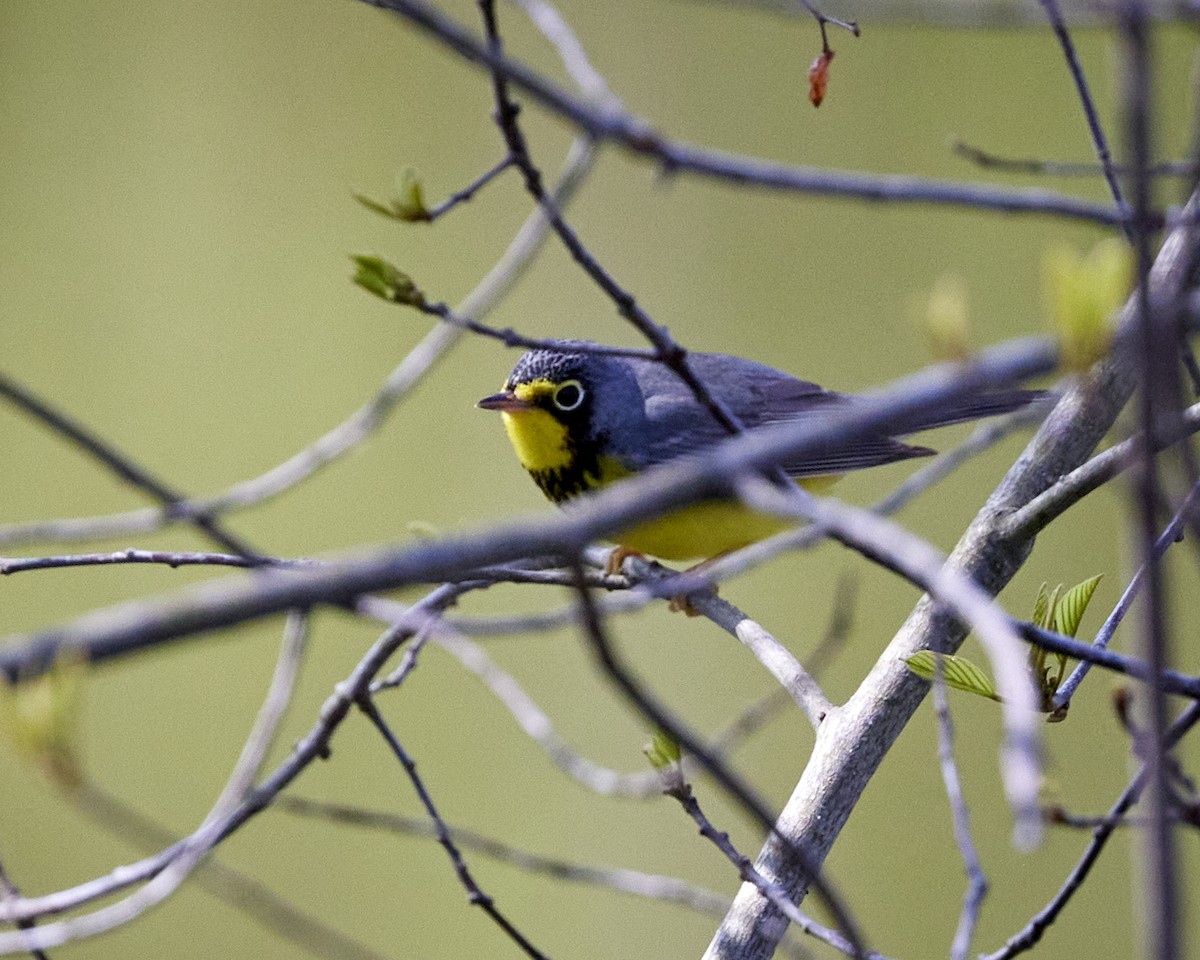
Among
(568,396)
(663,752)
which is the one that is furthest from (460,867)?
(568,396)

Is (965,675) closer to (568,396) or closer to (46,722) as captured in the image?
(46,722)

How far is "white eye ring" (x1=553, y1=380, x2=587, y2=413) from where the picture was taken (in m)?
2.19

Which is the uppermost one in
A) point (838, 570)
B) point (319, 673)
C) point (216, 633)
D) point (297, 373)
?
point (838, 570)

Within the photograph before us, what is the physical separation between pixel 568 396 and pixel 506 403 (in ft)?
0.41

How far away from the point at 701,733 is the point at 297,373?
1583 mm

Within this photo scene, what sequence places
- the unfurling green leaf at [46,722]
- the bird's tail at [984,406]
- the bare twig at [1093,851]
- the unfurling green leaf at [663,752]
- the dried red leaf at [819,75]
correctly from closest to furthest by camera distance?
the unfurling green leaf at [46,722]
the bare twig at [1093,851]
the unfurling green leaf at [663,752]
the dried red leaf at [819,75]
the bird's tail at [984,406]

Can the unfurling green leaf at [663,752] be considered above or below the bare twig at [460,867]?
above

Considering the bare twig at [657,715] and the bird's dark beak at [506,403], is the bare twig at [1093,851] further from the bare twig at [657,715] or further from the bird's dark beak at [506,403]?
the bird's dark beak at [506,403]

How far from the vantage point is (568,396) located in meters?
2.21

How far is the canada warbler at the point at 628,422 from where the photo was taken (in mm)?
2150

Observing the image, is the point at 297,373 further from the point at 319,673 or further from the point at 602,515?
the point at 602,515

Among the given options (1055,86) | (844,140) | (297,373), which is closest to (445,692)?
(297,373)

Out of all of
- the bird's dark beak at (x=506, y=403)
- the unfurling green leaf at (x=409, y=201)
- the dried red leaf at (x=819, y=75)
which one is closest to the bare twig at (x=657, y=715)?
the unfurling green leaf at (x=409, y=201)

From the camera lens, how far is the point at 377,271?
1.15 meters
